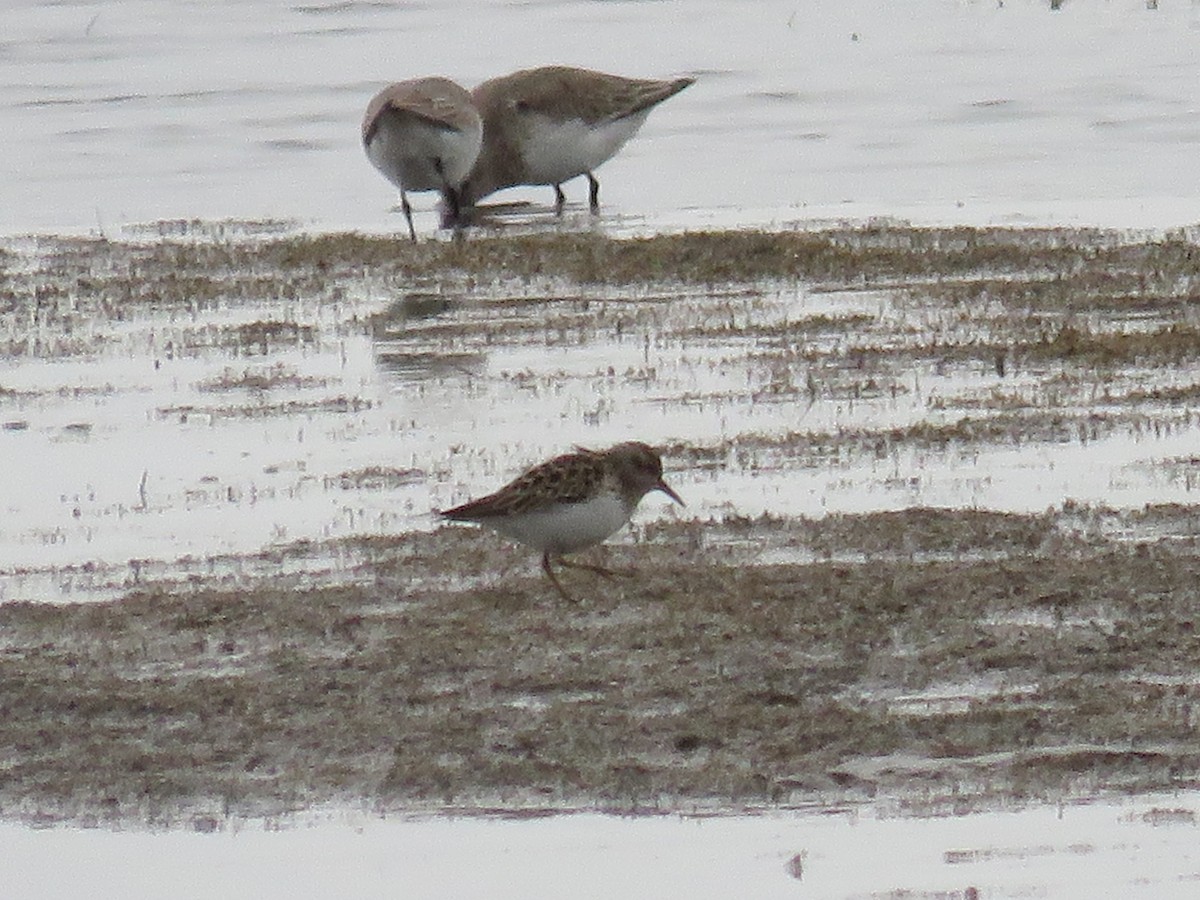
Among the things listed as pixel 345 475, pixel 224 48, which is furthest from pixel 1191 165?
pixel 224 48

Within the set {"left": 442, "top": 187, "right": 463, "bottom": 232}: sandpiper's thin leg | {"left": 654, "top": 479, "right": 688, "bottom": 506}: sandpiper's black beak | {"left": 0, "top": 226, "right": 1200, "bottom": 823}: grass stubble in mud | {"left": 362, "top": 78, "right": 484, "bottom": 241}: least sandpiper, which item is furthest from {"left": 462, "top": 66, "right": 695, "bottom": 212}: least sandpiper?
{"left": 654, "top": 479, "right": 688, "bottom": 506}: sandpiper's black beak

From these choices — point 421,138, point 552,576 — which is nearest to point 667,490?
point 552,576

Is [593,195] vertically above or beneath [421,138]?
beneath

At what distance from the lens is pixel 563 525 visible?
877 centimetres

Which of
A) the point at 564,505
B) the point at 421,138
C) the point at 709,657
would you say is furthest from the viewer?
the point at 421,138

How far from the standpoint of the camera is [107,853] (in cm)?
691

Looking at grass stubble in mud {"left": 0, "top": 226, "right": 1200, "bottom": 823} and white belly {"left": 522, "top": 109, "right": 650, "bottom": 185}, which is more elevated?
white belly {"left": 522, "top": 109, "right": 650, "bottom": 185}

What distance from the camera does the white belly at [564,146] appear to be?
62.1ft

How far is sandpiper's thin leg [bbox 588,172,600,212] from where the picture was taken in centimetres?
1864

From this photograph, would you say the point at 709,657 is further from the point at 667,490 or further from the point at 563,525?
the point at 667,490

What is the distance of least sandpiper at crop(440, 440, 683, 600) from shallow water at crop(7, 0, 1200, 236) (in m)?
7.77

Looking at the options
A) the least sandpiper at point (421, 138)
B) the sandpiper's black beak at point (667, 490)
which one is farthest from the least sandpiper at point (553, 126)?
the sandpiper's black beak at point (667, 490)

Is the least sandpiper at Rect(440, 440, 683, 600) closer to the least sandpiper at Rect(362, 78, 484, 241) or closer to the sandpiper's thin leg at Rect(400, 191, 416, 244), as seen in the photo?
the sandpiper's thin leg at Rect(400, 191, 416, 244)

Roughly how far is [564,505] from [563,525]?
0.06m
